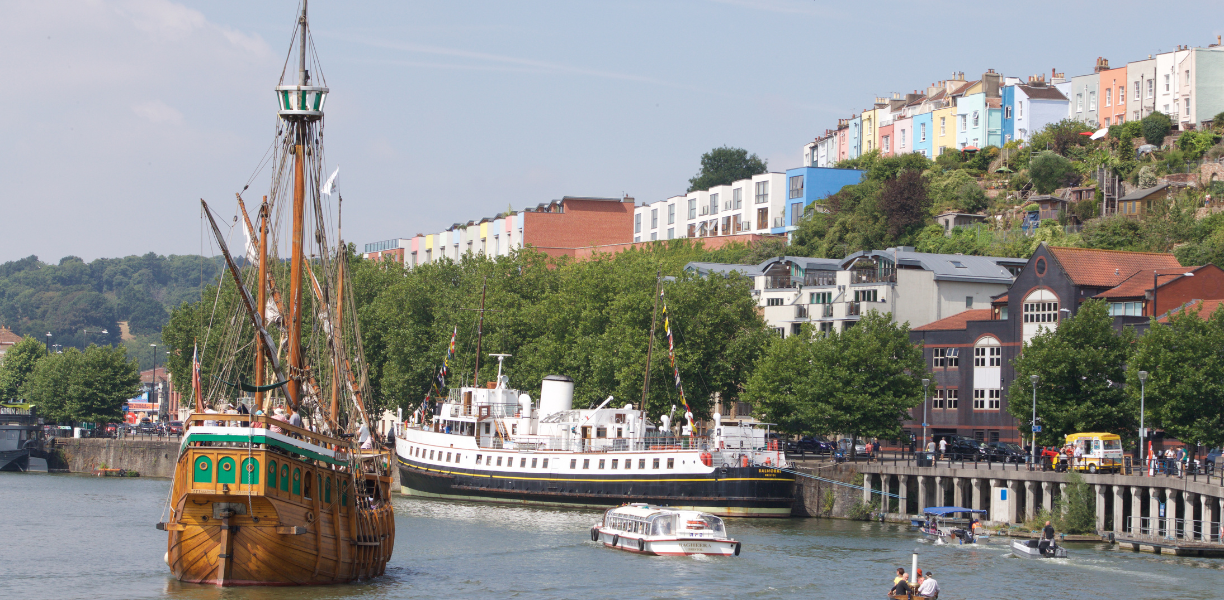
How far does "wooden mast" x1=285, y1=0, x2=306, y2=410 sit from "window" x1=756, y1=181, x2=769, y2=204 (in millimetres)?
105097

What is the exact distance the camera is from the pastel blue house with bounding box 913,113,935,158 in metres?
161

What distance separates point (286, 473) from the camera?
4347 cm

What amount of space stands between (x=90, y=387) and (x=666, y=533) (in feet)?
292

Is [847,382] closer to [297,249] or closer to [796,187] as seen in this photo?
[297,249]

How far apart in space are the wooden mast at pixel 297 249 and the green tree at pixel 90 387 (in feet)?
297

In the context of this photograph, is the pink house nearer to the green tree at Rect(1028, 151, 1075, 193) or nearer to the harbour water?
the green tree at Rect(1028, 151, 1075, 193)

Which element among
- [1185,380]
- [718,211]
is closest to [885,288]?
[1185,380]

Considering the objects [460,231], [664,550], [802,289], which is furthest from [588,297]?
[460,231]

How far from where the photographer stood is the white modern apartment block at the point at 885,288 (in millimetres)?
105500

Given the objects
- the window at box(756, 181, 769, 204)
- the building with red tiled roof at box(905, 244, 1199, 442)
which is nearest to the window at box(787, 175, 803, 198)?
the window at box(756, 181, 769, 204)

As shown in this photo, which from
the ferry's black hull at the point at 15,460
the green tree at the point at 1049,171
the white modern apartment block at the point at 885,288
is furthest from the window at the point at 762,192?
the ferry's black hull at the point at 15,460

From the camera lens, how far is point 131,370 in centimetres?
13725

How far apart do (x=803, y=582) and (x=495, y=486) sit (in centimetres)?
3649

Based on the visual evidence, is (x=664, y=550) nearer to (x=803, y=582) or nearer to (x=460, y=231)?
(x=803, y=582)
